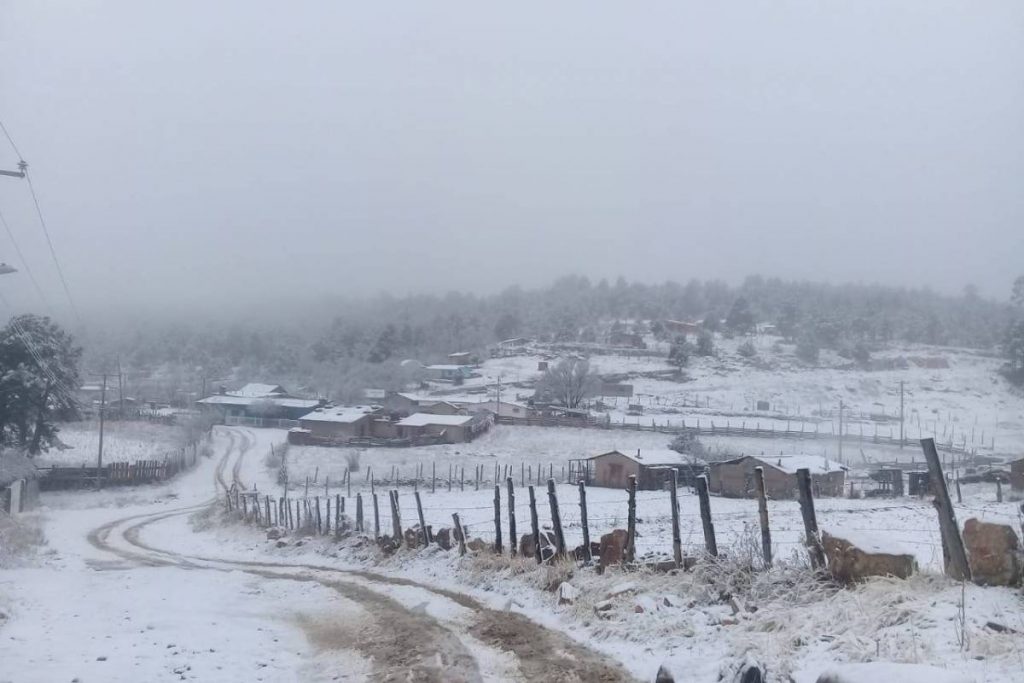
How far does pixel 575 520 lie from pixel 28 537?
16.2 meters

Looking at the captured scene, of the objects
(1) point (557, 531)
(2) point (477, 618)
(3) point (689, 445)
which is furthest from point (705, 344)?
(2) point (477, 618)

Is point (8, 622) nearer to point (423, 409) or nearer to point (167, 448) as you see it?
point (423, 409)

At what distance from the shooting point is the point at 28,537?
79.3 feet

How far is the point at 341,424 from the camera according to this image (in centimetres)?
5906

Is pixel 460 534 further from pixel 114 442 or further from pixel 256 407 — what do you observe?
pixel 256 407

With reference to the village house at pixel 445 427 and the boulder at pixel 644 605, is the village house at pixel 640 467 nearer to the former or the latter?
the village house at pixel 445 427

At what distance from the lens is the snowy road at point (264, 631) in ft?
28.0

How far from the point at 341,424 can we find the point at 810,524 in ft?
171

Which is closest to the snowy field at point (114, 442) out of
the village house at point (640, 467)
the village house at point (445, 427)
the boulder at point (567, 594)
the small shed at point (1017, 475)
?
the village house at point (445, 427)

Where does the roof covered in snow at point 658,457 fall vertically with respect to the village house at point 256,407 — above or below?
above

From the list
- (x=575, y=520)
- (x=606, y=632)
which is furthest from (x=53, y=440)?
(x=606, y=632)

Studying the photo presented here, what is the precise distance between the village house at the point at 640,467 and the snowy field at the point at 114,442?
110ft

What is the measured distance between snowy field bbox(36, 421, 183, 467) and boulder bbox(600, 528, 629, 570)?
4907cm

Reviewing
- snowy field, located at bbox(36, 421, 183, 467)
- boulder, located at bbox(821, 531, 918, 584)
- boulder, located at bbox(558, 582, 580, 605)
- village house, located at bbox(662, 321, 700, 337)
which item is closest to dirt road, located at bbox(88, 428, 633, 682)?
boulder, located at bbox(558, 582, 580, 605)
